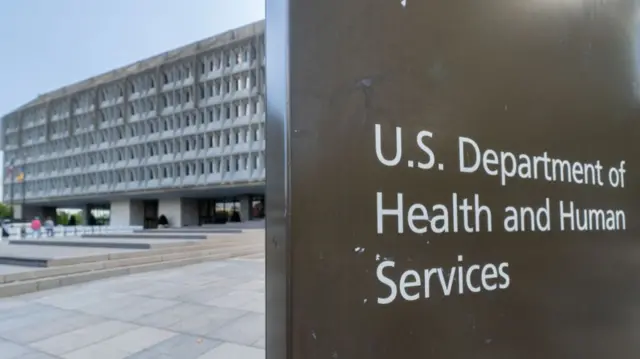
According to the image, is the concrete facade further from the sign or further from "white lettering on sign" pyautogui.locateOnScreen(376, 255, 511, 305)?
"white lettering on sign" pyautogui.locateOnScreen(376, 255, 511, 305)

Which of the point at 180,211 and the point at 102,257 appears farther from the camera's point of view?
the point at 180,211

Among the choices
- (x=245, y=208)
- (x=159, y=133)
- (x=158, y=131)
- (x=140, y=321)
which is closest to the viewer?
(x=140, y=321)

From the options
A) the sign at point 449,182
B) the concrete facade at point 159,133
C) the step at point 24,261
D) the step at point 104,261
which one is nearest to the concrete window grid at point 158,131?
the concrete facade at point 159,133

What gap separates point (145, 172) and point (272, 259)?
47.8m

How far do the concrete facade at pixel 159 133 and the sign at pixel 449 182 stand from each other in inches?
1343

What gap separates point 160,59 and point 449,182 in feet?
159

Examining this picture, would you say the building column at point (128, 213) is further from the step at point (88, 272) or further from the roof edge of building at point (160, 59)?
the step at point (88, 272)

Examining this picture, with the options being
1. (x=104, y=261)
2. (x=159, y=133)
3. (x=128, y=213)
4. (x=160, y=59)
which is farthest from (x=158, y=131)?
(x=104, y=261)

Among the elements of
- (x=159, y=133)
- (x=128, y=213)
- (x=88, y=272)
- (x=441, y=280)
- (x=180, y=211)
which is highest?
(x=159, y=133)

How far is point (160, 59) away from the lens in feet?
143

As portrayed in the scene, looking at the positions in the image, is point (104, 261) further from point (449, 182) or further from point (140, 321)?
point (449, 182)

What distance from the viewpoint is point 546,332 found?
1.29 meters

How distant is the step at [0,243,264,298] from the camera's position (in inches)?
299

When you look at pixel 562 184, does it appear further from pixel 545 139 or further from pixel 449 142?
pixel 449 142
